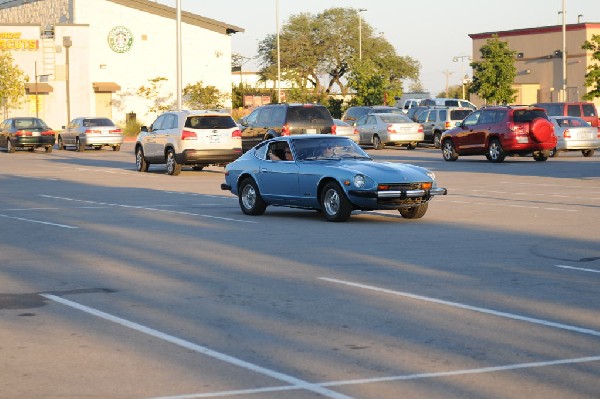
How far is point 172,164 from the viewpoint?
111ft

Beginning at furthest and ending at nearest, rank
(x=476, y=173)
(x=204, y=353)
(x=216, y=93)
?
(x=216, y=93)
(x=476, y=173)
(x=204, y=353)

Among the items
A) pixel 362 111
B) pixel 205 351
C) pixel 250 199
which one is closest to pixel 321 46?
pixel 362 111

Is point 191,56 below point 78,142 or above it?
above

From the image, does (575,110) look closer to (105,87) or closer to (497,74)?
(497,74)

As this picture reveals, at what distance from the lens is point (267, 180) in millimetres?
20078

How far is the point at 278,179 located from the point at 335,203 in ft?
4.93

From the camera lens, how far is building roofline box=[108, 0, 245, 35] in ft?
285

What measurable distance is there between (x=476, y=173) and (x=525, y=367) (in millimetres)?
24884

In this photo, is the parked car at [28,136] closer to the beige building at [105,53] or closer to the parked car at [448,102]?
the beige building at [105,53]

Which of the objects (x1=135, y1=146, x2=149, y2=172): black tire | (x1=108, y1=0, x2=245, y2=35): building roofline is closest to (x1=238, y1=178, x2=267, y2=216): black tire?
(x1=135, y1=146, x2=149, y2=172): black tire

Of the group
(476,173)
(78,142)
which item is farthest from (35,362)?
(78,142)

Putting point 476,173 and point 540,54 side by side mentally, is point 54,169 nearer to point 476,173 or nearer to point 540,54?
point 476,173

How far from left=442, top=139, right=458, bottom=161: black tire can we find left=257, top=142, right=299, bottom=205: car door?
1977 centimetres

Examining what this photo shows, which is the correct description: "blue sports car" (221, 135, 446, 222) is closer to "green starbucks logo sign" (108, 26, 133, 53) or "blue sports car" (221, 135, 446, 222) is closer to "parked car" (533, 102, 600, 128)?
"parked car" (533, 102, 600, 128)
